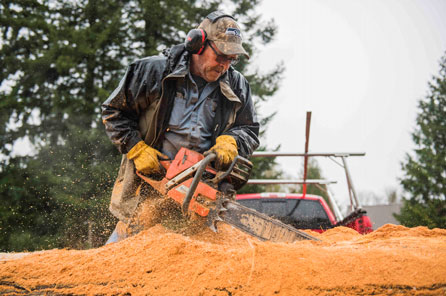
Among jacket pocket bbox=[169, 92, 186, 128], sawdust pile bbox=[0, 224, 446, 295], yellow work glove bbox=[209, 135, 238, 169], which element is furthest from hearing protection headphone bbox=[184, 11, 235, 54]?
sawdust pile bbox=[0, 224, 446, 295]

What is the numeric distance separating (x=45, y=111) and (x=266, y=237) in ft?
28.6

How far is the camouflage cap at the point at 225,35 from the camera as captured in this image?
2.72m

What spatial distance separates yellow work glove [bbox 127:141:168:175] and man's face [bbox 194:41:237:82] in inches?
30.0

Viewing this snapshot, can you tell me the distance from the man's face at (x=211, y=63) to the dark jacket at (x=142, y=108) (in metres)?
0.10

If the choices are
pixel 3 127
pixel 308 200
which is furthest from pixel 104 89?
pixel 308 200

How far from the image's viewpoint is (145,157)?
2.73 m

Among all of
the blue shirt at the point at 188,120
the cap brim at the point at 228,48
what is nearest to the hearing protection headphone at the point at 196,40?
the cap brim at the point at 228,48

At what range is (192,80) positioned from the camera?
288 cm

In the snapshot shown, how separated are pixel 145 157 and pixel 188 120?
474 millimetres

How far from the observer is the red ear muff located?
2699 mm

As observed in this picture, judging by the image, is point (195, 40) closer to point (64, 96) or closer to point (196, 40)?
point (196, 40)

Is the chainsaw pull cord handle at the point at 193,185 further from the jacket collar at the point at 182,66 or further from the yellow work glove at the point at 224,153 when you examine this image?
the jacket collar at the point at 182,66

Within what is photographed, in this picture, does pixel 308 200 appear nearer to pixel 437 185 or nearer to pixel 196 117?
pixel 196 117

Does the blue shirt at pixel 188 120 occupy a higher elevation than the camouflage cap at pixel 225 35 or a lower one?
lower
